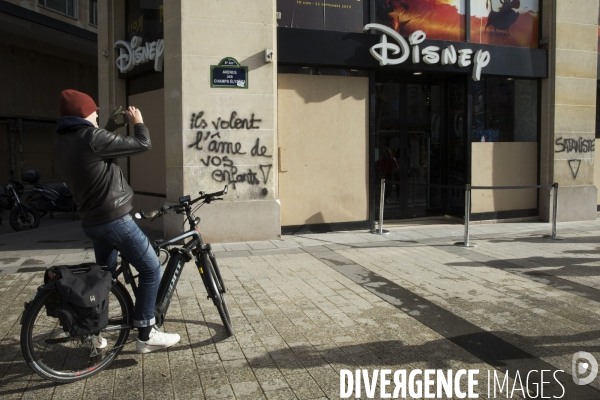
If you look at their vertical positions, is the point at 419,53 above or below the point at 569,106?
above

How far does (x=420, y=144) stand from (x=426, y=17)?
2.53 m

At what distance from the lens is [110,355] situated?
3.89m

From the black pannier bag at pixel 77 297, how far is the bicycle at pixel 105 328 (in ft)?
0.06

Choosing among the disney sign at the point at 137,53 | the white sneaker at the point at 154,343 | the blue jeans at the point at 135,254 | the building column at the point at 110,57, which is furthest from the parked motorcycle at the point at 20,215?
the white sneaker at the point at 154,343

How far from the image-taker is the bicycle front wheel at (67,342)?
3.49 metres

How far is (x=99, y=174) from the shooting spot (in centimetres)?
368

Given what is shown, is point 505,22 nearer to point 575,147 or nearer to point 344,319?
point 575,147

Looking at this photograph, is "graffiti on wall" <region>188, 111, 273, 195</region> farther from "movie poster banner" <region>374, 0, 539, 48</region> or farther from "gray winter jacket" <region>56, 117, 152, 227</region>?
"gray winter jacket" <region>56, 117, 152, 227</region>

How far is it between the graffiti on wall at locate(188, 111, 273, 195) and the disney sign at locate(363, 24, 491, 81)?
8.61 ft

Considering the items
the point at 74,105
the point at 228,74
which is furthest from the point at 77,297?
the point at 228,74

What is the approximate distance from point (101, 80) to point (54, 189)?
10.0 feet

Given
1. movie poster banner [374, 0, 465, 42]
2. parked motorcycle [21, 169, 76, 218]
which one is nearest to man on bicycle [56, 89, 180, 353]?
movie poster banner [374, 0, 465, 42]

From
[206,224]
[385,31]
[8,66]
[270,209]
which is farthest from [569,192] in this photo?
[8,66]

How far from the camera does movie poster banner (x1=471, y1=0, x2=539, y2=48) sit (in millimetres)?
10758
